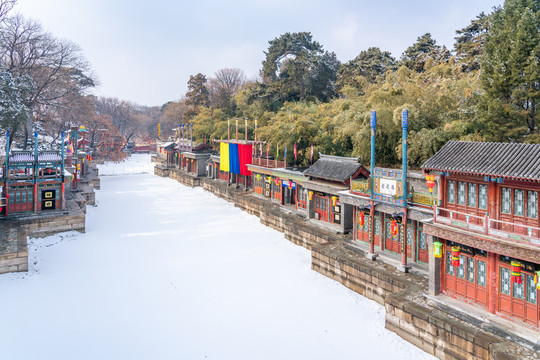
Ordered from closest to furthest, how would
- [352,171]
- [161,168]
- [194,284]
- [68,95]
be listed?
[194,284] → [352,171] → [68,95] → [161,168]

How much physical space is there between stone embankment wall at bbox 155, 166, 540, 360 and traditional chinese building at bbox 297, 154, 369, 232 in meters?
0.88

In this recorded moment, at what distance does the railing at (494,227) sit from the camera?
844cm

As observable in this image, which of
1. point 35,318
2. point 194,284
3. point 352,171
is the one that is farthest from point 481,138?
point 35,318

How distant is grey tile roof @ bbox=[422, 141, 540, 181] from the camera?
28.5 feet

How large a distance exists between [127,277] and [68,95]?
26.2 m

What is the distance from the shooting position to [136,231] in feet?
68.6

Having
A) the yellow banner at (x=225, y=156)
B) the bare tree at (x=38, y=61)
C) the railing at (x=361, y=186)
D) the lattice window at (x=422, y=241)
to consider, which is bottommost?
the lattice window at (x=422, y=241)

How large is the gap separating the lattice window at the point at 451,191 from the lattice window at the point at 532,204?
200 centimetres

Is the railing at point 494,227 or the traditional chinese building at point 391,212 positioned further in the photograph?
the traditional chinese building at point 391,212

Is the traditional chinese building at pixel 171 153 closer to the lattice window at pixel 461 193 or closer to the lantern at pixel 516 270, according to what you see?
the lattice window at pixel 461 193

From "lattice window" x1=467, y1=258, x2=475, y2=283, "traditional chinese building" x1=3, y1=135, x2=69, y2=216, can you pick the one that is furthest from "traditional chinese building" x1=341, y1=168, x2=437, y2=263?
"traditional chinese building" x1=3, y1=135, x2=69, y2=216

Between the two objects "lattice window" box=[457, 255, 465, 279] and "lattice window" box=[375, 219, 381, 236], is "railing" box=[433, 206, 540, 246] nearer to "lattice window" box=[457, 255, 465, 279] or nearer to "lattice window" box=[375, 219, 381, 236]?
"lattice window" box=[457, 255, 465, 279]

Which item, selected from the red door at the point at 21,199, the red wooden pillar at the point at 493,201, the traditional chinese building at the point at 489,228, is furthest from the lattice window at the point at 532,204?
the red door at the point at 21,199

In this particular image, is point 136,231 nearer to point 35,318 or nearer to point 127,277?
point 127,277
